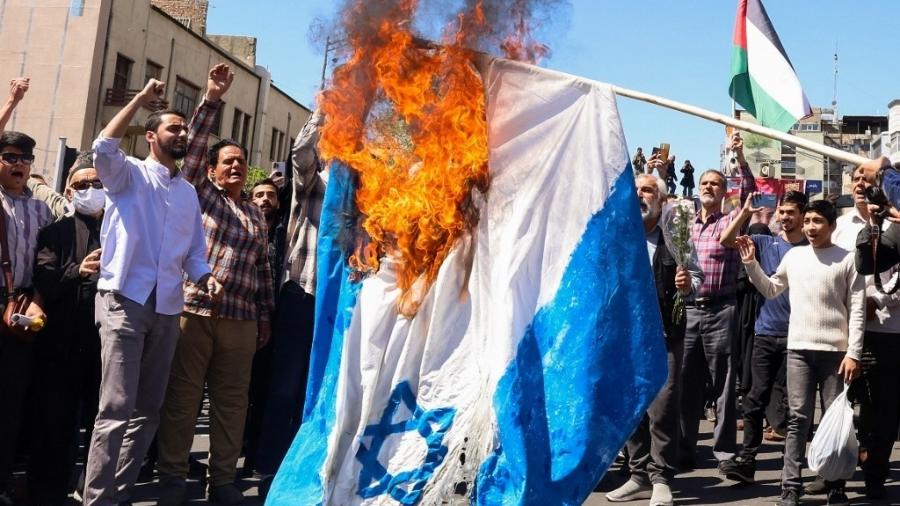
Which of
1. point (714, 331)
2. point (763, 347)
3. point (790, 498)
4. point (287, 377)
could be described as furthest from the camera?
point (714, 331)

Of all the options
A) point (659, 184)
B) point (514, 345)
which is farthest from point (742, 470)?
point (514, 345)

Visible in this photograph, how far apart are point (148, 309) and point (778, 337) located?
457 centimetres

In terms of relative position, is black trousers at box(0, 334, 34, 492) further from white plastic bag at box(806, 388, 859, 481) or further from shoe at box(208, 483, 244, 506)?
white plastic bag at box(806, 388, 859, 481)

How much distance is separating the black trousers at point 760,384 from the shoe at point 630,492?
3.04 feet

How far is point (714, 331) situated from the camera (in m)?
7.18

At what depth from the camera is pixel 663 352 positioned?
175 inches

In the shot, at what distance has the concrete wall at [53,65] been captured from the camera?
94.5ft

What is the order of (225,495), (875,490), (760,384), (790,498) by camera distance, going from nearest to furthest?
(225,495)
(790,498)
(875,490)
(760,384)

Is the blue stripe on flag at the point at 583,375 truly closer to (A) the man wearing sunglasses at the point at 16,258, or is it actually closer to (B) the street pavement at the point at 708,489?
(B) the street pavement at the point at 708,489

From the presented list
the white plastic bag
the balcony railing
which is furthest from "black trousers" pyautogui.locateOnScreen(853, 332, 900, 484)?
the balcony railing

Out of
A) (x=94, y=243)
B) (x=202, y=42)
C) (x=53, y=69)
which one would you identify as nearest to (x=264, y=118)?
(x=202, y=42)

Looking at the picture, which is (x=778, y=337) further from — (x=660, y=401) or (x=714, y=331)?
(x=660, y=401)

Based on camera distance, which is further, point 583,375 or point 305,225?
point 305,225

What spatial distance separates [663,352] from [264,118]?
37.0m
